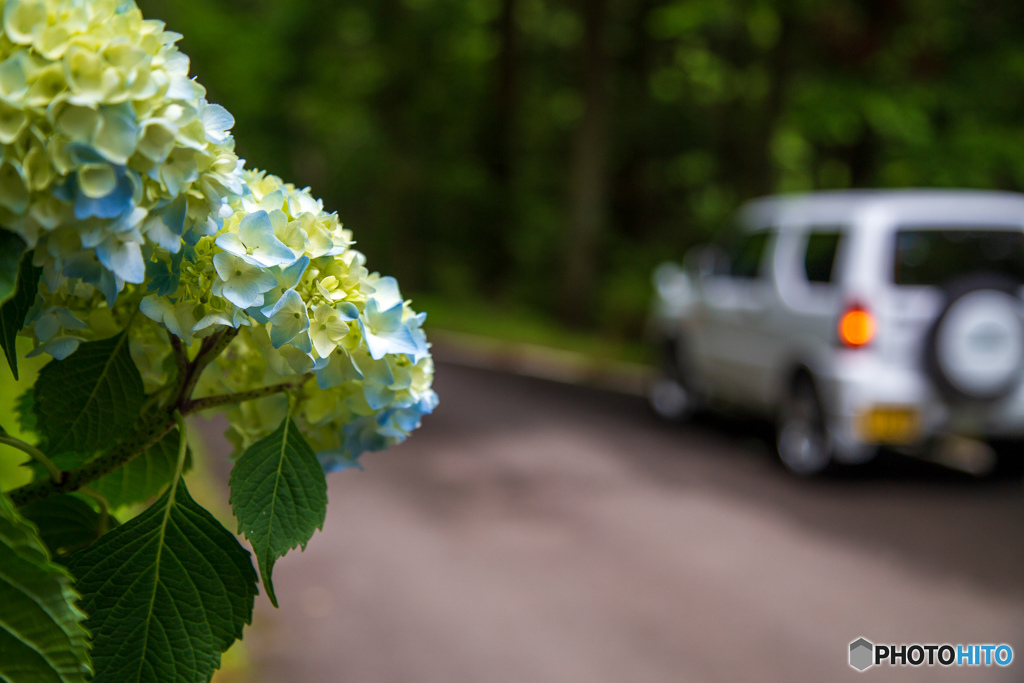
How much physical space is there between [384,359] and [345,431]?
130 millimetres

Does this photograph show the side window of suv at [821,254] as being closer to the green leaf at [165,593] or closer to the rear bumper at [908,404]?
the rear bumper at [908,404]

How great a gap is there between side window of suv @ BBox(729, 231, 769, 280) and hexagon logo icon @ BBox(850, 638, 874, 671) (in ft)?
14.5

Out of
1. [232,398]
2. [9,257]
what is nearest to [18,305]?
[9,257]

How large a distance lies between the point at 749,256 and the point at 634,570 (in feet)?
13.4

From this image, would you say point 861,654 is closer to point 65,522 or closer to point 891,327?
point 891,327

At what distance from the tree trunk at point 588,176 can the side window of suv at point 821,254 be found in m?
A: 9.46

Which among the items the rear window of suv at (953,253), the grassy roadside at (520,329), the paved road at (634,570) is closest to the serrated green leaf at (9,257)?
the paved road at (634,570)

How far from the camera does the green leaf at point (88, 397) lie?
93 centimetres

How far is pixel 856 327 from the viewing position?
687 cm

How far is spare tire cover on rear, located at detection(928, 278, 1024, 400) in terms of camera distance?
6.49 metres

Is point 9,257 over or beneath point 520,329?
beneath

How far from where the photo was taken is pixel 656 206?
2406cm

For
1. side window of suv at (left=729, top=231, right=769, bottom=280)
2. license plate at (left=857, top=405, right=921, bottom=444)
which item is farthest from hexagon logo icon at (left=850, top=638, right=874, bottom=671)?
side window of suv at (left=729, top=231, right=769, bottom=280)

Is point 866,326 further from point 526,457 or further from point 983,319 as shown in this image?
point 526,457
